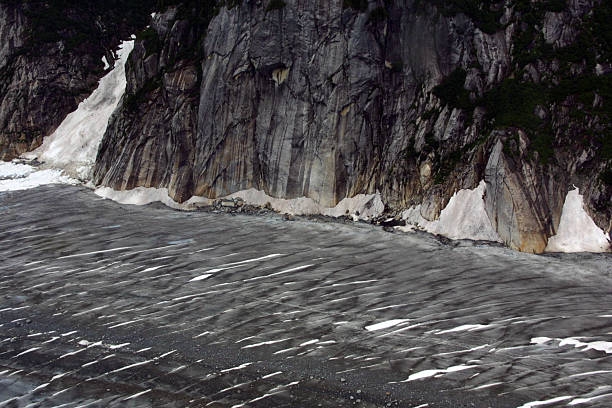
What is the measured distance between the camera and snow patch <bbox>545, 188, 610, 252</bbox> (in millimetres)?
21750

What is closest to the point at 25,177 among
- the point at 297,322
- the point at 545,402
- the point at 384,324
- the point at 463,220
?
the point at 297,322

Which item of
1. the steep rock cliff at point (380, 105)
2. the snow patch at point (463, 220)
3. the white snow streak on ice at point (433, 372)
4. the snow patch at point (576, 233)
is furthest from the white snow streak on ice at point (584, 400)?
the snow patch at point (463, 220)

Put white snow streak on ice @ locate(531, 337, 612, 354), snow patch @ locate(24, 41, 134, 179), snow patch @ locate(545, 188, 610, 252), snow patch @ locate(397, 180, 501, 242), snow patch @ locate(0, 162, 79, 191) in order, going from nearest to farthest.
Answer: white snow streak on ice @ locate(531, 337, 612, 354) < snow patch @ locate(545, 188, 610, 252) < snow patch @ locate(397, 180, 501, 242) < snow patch @ locate(0, 162, 79, 191) < snow patch @ locate(24, 41, 134, 179)

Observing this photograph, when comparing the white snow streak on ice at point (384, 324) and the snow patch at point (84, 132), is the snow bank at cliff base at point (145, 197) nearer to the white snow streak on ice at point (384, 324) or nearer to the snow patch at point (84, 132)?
the snow patch at point (84, 132)

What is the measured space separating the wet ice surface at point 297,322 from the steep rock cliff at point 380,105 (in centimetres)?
454

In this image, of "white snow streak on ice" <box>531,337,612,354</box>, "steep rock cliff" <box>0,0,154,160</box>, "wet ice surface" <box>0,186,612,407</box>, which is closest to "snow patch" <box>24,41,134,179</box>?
"steep rock cliff" <box>0,0,154,160</box>

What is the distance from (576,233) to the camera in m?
22.5

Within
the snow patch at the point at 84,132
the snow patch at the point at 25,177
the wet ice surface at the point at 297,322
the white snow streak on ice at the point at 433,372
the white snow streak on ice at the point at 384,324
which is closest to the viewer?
the wet ice surface at the point at 297,322

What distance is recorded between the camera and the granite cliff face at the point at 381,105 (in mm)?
24578

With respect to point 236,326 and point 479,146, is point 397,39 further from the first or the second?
point 236,326

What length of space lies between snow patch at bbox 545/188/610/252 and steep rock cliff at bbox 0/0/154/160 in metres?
45.0

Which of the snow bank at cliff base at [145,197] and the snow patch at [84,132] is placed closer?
the snow bank at cliff base at [145,197]

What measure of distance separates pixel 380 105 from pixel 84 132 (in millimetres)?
29307

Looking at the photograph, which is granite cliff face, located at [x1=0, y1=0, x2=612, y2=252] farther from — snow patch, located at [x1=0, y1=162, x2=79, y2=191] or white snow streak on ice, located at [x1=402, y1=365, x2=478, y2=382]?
white snow streak on ice, located at [x1=402, y1=365, x2=478, y2=382]
